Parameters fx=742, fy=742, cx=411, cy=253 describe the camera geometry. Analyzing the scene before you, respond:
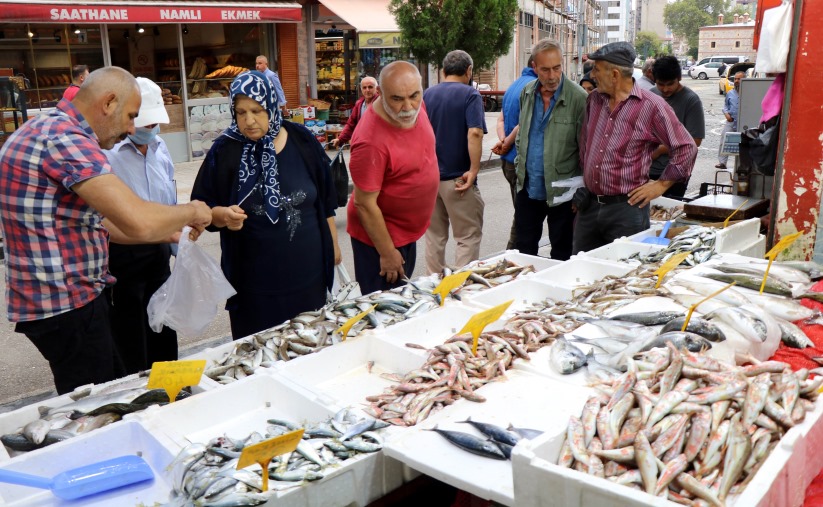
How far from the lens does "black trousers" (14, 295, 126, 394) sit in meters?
3.43

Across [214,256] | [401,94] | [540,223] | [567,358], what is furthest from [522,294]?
[214,256]

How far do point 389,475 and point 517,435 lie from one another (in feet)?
1.55

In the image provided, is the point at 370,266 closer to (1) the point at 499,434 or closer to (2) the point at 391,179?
(2) the point at 391,179

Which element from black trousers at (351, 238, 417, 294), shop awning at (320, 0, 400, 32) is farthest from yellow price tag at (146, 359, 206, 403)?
shop awning at (320, 0, 400, 32)

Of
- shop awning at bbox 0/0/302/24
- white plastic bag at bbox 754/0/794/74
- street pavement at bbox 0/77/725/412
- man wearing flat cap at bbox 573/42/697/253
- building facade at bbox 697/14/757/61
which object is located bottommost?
street pavement at bbox 0/77/725/412

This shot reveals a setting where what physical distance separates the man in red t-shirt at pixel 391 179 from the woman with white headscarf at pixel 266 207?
35 centimetres

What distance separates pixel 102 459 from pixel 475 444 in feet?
4.59

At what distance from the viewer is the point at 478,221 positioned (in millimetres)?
7203

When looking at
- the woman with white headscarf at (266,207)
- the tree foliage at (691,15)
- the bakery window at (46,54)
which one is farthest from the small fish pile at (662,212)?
the tree foliage at (691,15)

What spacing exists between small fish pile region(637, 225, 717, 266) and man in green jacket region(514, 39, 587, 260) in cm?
131

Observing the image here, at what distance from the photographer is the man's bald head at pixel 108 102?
3.33 meters

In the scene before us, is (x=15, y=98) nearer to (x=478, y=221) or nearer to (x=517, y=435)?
(x=478, y=221)

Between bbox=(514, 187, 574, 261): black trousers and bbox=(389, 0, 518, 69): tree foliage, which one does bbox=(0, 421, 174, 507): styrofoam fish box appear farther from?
bbox=(389, 0, 518, 69): tree foliage

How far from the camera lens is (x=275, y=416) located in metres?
3.13
